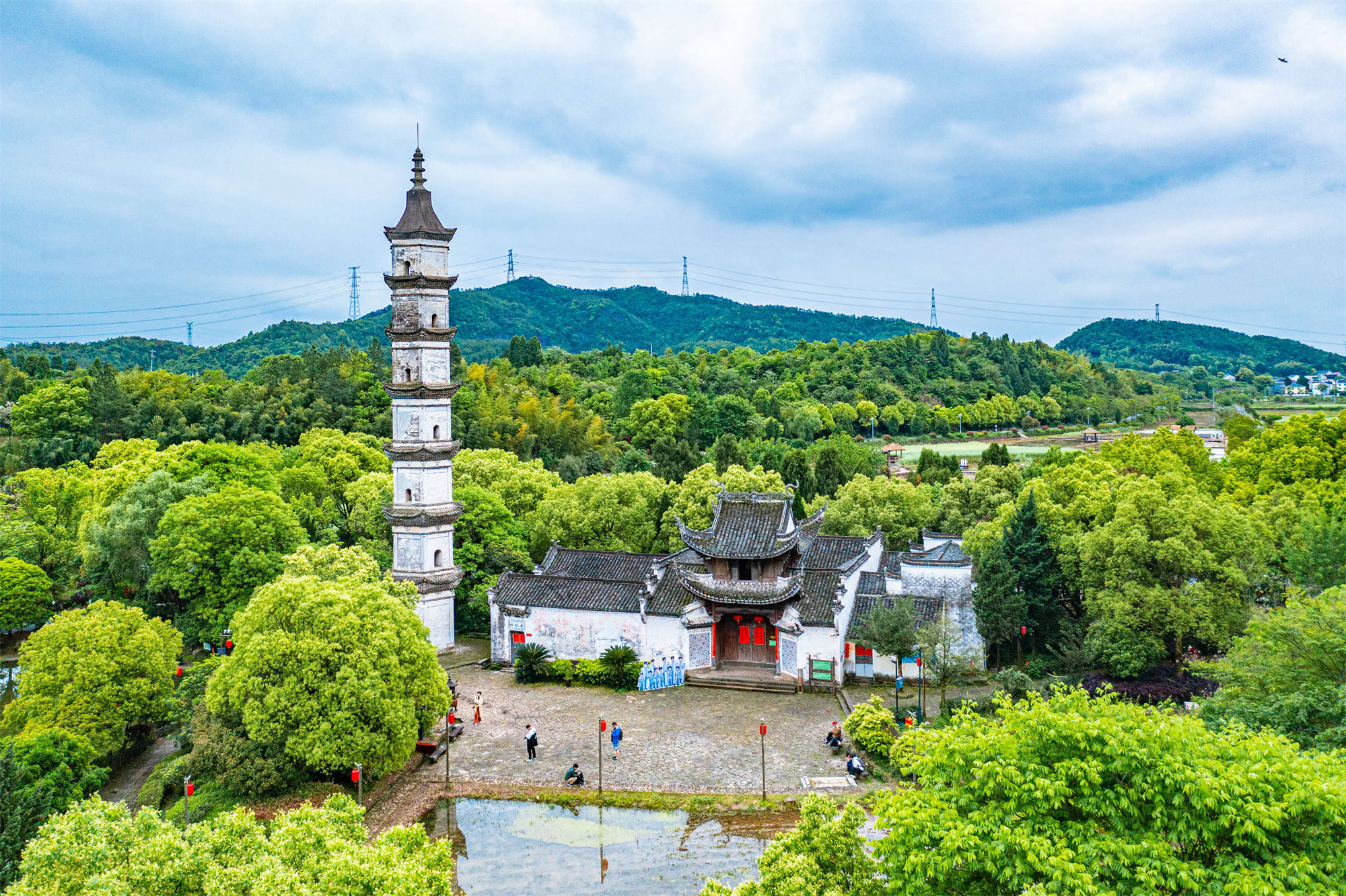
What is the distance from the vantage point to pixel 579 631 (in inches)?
1091

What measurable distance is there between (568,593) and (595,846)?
1174 cm

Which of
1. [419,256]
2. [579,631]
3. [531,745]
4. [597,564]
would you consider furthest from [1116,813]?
[419,256]

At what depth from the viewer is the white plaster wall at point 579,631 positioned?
2720 centimetres

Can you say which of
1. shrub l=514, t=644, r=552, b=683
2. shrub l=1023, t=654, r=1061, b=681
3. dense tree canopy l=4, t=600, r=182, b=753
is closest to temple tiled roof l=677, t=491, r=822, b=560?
shrub l=514, t=644, r=552, b=683

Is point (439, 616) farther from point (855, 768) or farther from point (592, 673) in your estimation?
point (855, 768)

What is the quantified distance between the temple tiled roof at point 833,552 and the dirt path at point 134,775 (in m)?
18.4

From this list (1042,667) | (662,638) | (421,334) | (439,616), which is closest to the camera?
(1042,667)

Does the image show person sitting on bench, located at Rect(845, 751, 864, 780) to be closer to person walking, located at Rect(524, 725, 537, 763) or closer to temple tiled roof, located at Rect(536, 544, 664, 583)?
person walking, located at Rect(524, 725, 537, 763)

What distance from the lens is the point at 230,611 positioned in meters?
27.3

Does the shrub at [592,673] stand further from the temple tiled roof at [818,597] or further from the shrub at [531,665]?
the temple tiled roof at [818,597]

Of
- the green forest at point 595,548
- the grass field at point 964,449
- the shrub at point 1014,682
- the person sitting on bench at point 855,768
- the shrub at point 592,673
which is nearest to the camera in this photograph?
the green forest at point 595,548

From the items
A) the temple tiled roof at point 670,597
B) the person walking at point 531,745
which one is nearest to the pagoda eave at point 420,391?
the temple tiled roof at point 670,597

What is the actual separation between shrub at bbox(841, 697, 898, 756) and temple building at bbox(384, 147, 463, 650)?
48.0ft

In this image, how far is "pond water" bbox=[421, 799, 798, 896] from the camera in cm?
1562
